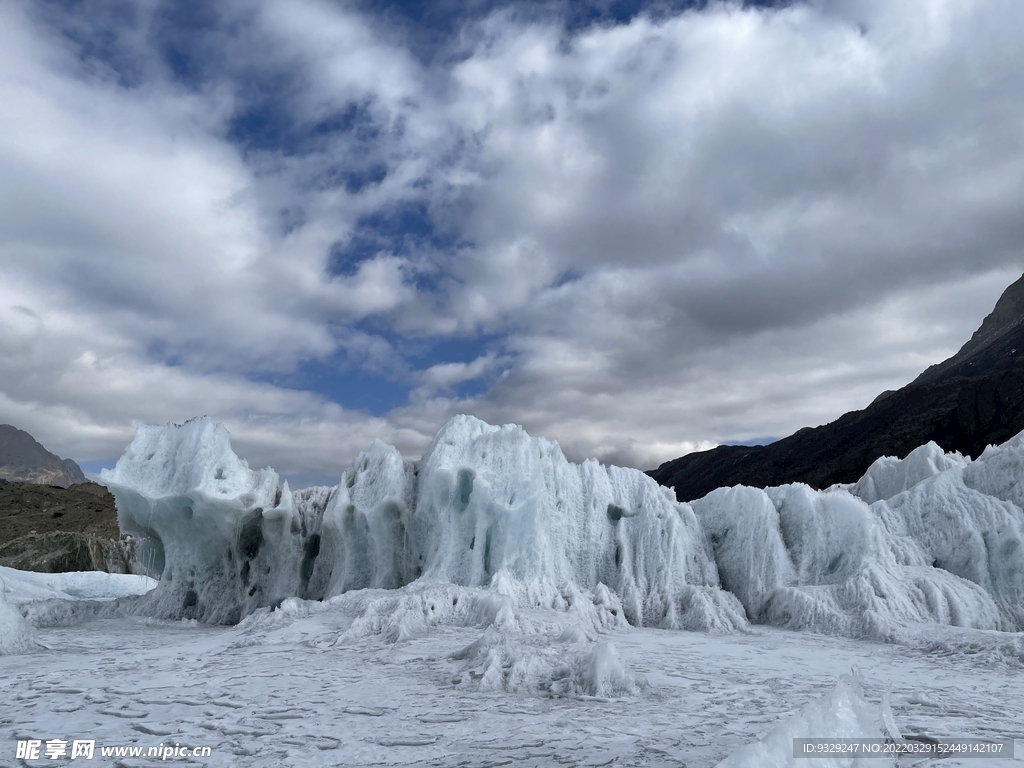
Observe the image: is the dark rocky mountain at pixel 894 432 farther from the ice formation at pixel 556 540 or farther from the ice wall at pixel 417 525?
the ice wall at pixel 417 525

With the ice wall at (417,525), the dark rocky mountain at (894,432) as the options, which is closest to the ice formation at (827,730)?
the ice wall at (417,525)

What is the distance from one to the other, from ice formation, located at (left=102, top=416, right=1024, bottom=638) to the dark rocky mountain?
173 feet

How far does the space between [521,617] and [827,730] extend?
11.1 m

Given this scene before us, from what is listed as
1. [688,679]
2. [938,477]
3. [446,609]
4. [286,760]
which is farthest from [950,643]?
[286,760]

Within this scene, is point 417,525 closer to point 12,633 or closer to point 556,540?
point 556,540

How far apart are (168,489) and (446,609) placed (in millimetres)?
12191

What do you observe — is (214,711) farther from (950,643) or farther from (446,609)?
(950,643)

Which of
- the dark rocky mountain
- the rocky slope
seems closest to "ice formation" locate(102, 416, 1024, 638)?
the rocky slope

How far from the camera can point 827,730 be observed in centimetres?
630

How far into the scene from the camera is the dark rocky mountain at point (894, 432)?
245ft

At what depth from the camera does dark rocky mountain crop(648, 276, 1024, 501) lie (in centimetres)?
7481

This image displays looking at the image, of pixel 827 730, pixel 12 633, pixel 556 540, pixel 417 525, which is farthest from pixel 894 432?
pixel 12 633

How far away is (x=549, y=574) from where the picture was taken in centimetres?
2106

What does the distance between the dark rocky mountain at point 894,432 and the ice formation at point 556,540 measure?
2081 inches
